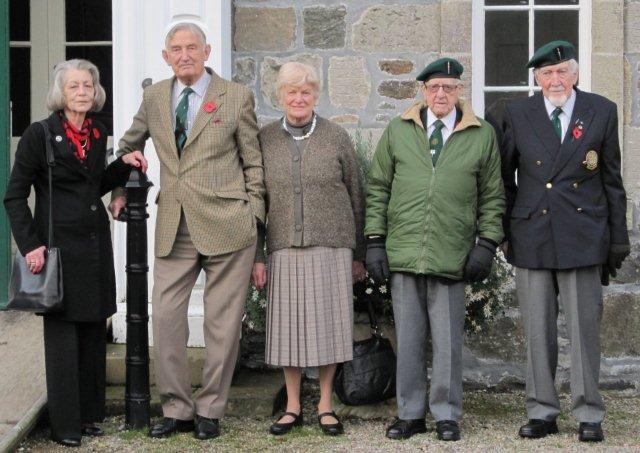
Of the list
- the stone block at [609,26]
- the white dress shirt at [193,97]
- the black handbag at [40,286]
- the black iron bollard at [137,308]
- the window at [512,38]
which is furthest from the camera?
the window at [512,38]

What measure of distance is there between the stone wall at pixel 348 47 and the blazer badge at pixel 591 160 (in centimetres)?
167

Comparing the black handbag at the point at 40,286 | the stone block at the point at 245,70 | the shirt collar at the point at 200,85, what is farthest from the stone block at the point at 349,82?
the black handbag at the point at 40,286

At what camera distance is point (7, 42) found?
7.07m

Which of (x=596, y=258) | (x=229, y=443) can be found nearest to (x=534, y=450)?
(x=596, y=258)

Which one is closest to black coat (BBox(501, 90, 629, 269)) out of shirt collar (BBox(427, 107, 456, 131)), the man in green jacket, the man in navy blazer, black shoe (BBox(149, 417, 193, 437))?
the man in navy blazer

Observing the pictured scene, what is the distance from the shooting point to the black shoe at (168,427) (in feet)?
18.0

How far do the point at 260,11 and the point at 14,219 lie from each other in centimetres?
230

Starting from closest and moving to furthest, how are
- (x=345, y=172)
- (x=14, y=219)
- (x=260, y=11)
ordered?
(x=14, y=219) < (x=345, y=172) < (x=260, y=11)

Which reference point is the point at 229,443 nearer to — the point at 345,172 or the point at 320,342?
the point at 320,342

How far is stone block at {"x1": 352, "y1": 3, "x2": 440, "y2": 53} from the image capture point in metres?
6.95

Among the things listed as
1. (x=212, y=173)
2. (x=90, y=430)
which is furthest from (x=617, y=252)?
(x=90, y=430)

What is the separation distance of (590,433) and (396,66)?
2518 mm

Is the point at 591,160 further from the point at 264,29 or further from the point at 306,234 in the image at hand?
the point at 264,29

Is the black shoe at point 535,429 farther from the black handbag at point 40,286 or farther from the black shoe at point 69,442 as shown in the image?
the black handbag at point 40,286
